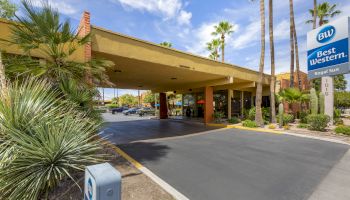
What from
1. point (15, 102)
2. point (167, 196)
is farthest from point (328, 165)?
point (15, 102)

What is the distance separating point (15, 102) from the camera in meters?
3.41

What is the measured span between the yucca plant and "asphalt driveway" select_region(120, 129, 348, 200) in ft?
8.39

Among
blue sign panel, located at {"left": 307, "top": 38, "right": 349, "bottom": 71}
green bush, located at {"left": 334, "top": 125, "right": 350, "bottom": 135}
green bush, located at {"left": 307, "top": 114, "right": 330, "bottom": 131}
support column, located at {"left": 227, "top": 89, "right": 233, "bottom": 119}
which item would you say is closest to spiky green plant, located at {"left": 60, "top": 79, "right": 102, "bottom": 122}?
green bush, located at {"left": 334, "top": 125, "right": 350, "bottom": 135}

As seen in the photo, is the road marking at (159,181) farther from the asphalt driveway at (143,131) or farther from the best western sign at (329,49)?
the best western sign at (329,49)

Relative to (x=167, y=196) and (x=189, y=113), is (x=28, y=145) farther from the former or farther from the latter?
(x=189, y=113)

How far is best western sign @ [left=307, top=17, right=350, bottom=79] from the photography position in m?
11.5

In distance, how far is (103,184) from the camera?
81.0 inches

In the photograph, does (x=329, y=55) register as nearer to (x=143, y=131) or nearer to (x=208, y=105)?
(x=208, y=105)

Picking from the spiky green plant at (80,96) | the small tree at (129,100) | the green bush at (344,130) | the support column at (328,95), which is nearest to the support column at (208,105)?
the support column at (328,95)

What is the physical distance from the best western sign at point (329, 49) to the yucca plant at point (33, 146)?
1541cm

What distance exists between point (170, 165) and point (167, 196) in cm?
207

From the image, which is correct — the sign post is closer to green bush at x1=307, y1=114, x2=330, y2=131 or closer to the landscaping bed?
green bush at x1=307, y1=114, x2=330, y2=131

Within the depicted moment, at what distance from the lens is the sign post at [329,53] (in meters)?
11.5

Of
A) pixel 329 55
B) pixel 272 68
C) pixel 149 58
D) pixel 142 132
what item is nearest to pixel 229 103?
pixel 272 68
